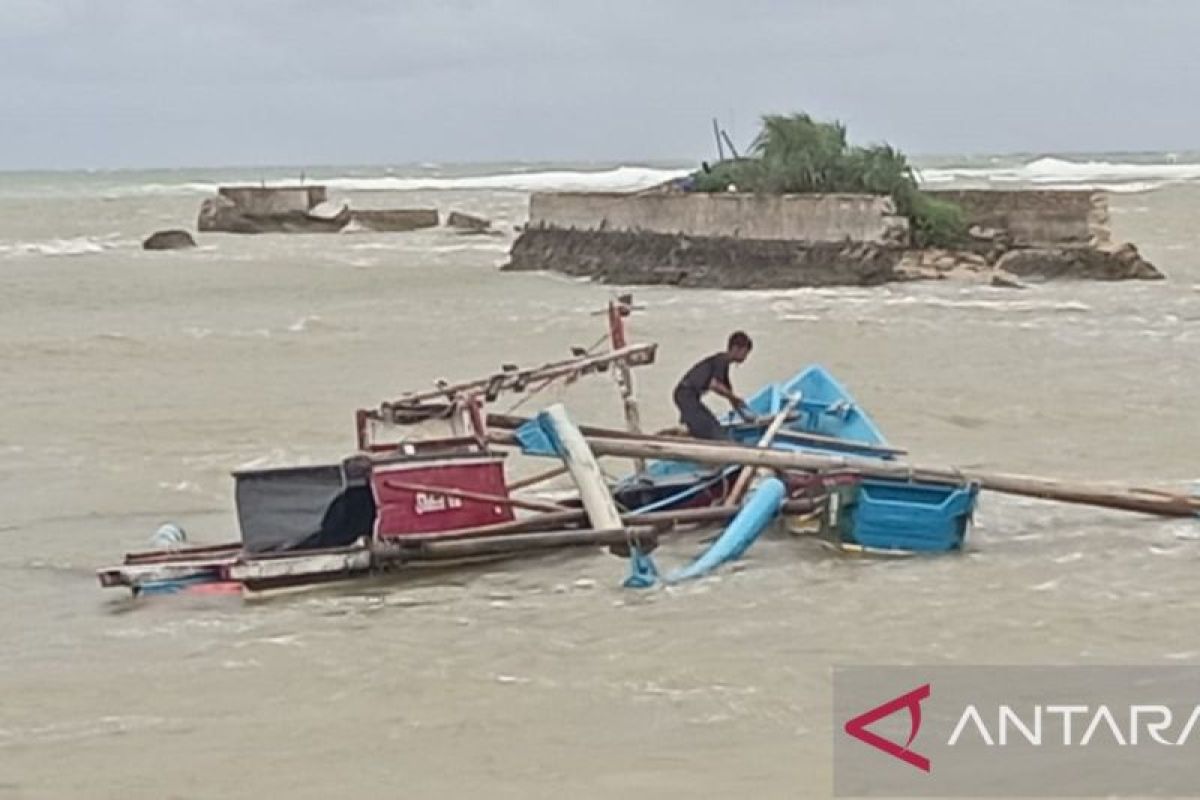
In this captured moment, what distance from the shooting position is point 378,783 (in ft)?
24.7

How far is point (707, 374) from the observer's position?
12.6m

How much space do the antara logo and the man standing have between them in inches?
159

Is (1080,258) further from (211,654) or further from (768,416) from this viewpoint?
(211,654)

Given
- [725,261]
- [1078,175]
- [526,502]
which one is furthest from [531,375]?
[1078,175]

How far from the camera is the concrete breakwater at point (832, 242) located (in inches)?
1292

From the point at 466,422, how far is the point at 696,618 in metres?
2.16

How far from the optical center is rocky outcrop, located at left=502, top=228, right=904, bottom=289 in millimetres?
32531

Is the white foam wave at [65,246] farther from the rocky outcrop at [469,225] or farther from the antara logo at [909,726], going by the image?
the antara logo at [909,726]

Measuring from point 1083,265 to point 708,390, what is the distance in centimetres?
2226

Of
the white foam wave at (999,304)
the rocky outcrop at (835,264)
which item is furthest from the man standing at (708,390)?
the rocky outcrop at (835,264)

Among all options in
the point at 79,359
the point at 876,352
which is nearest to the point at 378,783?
the point at 876,352

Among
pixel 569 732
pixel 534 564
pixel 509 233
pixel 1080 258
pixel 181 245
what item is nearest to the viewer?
pixel 569 732

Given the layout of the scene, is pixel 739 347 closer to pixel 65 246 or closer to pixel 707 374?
pixel 707 374

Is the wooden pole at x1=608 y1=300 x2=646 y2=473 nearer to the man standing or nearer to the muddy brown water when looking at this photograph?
the man standing
